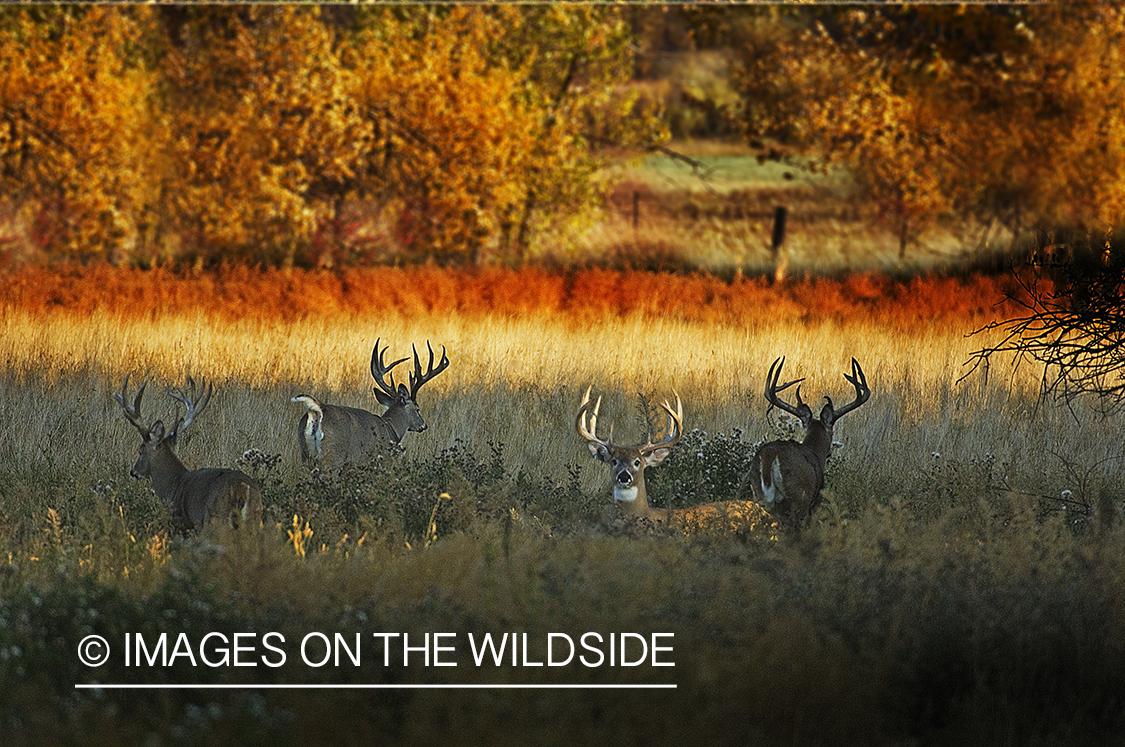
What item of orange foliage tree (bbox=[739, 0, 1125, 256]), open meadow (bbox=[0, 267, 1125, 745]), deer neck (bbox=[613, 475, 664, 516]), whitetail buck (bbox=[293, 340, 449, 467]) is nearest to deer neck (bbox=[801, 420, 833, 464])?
open meadow (bbox=[0, 267, 1125, 745])

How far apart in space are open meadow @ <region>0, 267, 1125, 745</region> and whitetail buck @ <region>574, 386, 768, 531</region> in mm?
290

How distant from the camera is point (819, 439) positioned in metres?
8.06

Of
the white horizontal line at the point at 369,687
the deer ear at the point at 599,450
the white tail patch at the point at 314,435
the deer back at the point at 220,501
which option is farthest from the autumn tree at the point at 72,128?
the white horizontal line at the point at 369,687

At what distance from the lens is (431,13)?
79.6 ft

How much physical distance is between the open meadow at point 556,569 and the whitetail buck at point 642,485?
0.95ft

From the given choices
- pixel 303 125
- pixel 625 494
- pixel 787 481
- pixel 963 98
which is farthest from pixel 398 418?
pixel 963 98

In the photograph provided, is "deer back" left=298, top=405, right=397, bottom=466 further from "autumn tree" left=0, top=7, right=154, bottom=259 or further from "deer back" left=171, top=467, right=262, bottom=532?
"autumn tree" left=0, top=7, right=154, bottom=259

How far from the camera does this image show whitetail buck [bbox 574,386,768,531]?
7480mm

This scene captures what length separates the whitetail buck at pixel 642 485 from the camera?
7.48m

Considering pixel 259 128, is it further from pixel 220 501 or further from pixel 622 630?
pixel 622 630

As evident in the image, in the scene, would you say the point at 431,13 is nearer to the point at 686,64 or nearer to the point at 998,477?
the point at 998,477

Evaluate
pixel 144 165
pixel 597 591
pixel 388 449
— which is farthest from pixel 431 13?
pixel 597 591

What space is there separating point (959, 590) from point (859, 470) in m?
3.58

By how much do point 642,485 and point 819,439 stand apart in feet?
3.77
